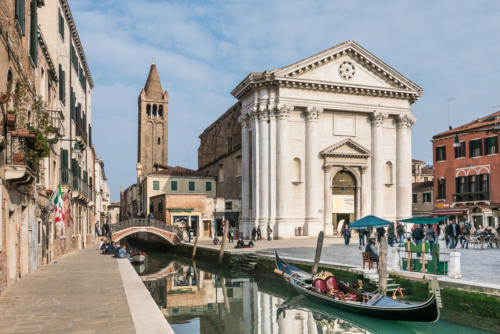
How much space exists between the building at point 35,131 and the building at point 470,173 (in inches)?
1010

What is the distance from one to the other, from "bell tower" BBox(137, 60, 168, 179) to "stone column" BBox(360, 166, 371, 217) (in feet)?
131

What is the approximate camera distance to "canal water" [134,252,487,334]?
504 inches

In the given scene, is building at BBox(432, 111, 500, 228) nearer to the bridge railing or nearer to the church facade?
the church facade

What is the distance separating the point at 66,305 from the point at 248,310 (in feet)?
22.7

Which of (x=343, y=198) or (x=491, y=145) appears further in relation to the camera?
(x=491, y=145)

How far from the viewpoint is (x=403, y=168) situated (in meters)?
37.8

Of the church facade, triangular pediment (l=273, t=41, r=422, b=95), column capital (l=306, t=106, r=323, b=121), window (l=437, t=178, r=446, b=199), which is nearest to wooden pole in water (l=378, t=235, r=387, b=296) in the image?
the church facade

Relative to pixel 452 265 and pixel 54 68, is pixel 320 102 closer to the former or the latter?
pixel 54 68

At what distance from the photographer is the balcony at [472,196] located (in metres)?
38.1

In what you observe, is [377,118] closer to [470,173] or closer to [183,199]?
[470,173]

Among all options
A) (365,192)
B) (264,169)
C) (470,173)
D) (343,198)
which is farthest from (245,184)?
(470,173)

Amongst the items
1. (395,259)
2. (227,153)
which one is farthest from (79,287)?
(227,153)

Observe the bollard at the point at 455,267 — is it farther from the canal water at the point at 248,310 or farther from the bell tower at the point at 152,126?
the bell tower at the point at 152,126

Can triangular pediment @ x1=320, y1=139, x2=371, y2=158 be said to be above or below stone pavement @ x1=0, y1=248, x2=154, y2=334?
above
